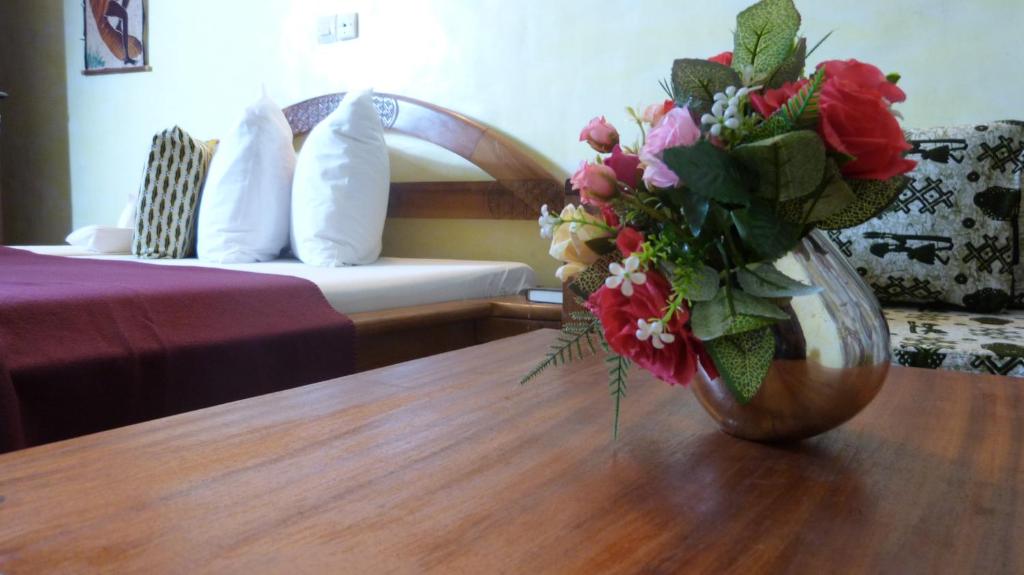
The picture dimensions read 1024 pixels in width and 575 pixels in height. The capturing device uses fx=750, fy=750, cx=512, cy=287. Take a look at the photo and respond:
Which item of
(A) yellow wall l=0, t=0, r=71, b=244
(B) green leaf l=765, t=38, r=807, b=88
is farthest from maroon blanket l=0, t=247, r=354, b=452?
(A) yellow wall l=0, t=0, r=71, b=244

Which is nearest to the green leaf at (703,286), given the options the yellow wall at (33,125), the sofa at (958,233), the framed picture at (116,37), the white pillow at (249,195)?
the sofa at (958,233)

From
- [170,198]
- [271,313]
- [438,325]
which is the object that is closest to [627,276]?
[271,313]

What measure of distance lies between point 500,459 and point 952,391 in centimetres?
55

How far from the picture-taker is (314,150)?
205 cm

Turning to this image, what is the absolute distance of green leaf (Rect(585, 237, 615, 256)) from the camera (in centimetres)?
63

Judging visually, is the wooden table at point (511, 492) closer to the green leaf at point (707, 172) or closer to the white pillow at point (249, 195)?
the green leaf at point (707, 172)

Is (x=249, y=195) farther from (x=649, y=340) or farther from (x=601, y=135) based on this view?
(x=649, y=340)

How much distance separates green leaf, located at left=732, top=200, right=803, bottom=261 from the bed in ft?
3.06

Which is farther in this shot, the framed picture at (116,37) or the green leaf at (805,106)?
the framed picture at (116,37)

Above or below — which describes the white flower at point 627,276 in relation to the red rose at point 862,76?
below

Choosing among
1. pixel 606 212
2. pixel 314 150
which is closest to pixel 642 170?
pixel 606 212

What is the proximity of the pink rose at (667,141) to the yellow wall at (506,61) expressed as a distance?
4.49 feet

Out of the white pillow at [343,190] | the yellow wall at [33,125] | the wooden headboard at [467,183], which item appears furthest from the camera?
the yellow wall at [33,125]

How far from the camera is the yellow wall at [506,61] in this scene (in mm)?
1632
